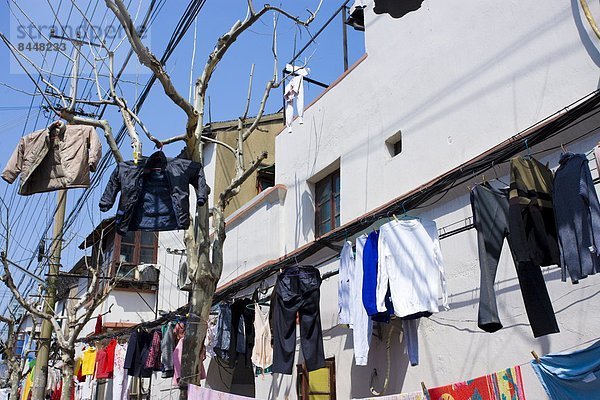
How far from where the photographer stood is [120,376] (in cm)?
1492

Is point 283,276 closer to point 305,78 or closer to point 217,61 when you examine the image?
point 217,61

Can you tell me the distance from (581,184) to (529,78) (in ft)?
7.62

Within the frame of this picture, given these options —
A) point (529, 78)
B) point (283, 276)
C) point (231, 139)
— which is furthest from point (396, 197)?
point (231, 139)

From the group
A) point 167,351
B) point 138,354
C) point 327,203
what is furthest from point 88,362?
point 327,203

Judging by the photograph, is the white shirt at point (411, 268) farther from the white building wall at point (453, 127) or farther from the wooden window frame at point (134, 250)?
the wooden window frame at point (134, 250)

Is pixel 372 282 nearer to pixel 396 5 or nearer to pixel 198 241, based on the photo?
pixel 198 241

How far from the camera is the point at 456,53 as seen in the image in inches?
307

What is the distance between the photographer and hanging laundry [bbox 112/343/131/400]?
48.5ft

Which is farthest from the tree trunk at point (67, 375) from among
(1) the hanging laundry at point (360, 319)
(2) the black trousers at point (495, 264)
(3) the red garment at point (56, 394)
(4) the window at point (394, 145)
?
(2) the black trousers at point (495, 264)

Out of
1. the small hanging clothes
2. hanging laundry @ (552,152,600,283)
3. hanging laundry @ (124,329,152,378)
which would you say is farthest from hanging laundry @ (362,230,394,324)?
the small hanging clothes

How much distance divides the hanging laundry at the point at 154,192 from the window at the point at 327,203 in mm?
3608

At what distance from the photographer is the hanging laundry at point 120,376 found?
583 inches

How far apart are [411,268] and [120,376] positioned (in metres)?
10.9

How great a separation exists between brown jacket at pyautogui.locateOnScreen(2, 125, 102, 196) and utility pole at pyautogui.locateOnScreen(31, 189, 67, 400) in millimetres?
6469
